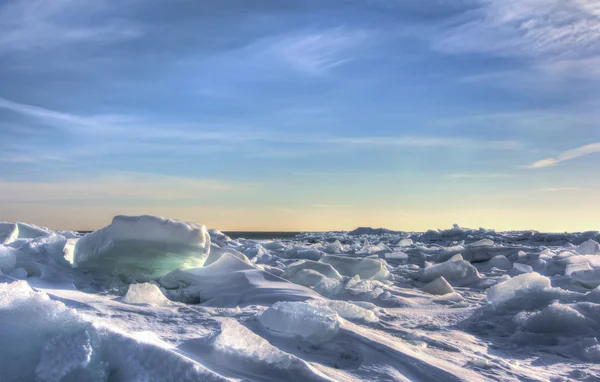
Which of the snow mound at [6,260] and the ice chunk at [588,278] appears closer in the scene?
the snow mound at [6,260]

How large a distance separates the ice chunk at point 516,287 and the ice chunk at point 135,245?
77.2 inches

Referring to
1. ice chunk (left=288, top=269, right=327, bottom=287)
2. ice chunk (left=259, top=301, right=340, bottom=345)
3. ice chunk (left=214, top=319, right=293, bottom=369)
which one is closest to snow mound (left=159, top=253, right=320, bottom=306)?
ice chunk (left=288, top=269, right=327, bottom=287)

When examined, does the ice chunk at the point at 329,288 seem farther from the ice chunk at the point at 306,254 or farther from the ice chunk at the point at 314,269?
the ice chunk at the point at 306,254

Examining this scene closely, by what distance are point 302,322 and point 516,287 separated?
171 centimetres

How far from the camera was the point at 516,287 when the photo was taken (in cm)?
301

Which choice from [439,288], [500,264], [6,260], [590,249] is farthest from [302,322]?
[590,249]

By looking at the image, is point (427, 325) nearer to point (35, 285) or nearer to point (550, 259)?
point (35, 285)

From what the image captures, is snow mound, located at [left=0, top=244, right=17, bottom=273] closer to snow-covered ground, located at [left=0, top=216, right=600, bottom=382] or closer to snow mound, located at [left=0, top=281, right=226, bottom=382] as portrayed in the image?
snow-covered ground, located at [left=0, top=216, right=600, bottom=382]

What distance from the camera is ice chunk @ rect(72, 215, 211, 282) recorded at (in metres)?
3.30

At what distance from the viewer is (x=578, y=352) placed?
2299mm

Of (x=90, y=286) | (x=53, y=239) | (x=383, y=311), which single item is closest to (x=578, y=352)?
(x=383, y=311)

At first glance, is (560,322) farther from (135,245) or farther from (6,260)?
(6,260)

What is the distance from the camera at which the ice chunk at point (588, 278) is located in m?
3.79

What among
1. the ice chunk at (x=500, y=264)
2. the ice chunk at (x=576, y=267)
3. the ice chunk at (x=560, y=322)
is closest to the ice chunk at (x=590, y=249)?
the ice chunk at (x=500, y=264)
